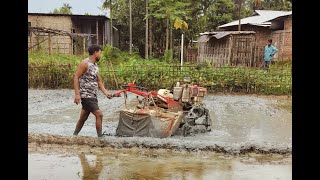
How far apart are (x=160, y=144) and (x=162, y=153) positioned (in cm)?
33

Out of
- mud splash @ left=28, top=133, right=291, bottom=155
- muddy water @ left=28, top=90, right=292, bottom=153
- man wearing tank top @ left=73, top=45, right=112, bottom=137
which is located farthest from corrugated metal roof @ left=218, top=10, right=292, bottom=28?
man wearing tank top @ left=73, top=45, right=112, bottom=137

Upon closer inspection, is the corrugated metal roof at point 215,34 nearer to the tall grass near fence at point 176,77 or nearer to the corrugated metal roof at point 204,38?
the corrugated metal roof at point 204,38

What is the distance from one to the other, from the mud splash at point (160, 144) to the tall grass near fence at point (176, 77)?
25.1 ft

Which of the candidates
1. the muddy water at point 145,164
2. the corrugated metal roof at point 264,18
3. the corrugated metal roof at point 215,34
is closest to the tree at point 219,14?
the corrugated metal roof at point 264,18

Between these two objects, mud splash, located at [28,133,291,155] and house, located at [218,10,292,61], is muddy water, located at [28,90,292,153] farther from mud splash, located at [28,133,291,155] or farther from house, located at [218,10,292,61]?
house, located at [218,10,292,61]

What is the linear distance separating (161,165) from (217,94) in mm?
9157

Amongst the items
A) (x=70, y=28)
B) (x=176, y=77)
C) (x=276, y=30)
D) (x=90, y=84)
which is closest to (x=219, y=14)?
(x=276, y=30)

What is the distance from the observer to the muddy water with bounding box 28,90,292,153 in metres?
6.57

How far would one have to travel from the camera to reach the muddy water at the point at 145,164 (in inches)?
196
